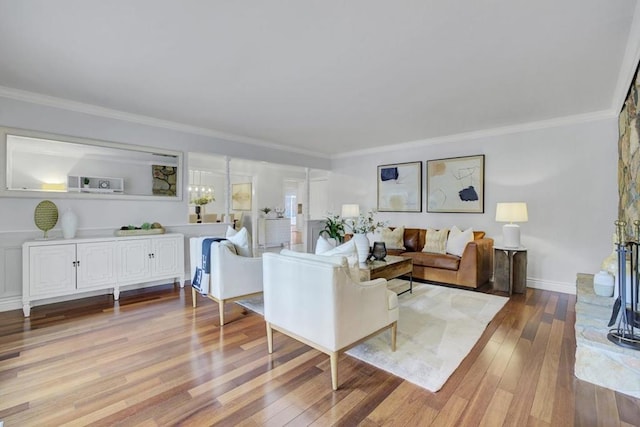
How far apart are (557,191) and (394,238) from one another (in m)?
2.54

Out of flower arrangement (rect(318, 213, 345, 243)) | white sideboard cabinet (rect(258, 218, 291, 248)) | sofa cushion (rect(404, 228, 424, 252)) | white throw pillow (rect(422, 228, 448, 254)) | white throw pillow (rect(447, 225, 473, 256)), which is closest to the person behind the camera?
white throw pillow (rect(447, 225, 473, 256))

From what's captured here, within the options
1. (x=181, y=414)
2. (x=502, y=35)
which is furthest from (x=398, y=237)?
(x=181, y=414)

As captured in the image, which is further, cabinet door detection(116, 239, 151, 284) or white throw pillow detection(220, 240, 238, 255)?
cabinet door detection(116, 239, 151, 284)

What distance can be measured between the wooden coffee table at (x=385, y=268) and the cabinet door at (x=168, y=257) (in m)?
2.79

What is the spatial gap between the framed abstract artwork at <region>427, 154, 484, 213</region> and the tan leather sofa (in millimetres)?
582

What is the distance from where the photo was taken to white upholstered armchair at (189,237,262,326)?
318 cm

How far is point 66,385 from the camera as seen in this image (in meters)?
2.09

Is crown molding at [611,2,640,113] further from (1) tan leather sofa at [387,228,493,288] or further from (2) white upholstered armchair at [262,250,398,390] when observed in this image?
(2) white upholstered armchair at [262,250,398,390]

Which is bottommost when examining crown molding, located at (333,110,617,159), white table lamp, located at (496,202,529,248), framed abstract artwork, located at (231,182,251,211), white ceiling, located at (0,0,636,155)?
white table lamp, located at (496,202,529,248)

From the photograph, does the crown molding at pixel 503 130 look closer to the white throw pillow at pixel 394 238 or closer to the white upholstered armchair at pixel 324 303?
the white throw pillow at pixel 394 238

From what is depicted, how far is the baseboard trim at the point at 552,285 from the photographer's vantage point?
4.29 metres

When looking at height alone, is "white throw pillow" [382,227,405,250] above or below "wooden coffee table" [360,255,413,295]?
above

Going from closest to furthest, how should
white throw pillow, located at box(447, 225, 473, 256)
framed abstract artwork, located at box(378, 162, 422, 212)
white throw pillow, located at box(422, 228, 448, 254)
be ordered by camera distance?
white throw pillow, located at box(447, 225, 473, 256), white throw pillow, located at box(422, 228, 448, 254), framed abstract artwork, located at box(378, 162, 422, 212)

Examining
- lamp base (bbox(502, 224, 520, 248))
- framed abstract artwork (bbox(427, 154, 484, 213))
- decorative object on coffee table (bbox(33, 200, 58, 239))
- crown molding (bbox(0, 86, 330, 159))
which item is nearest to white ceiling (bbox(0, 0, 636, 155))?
crown molding (bbox(0, 86, 330, 159))
